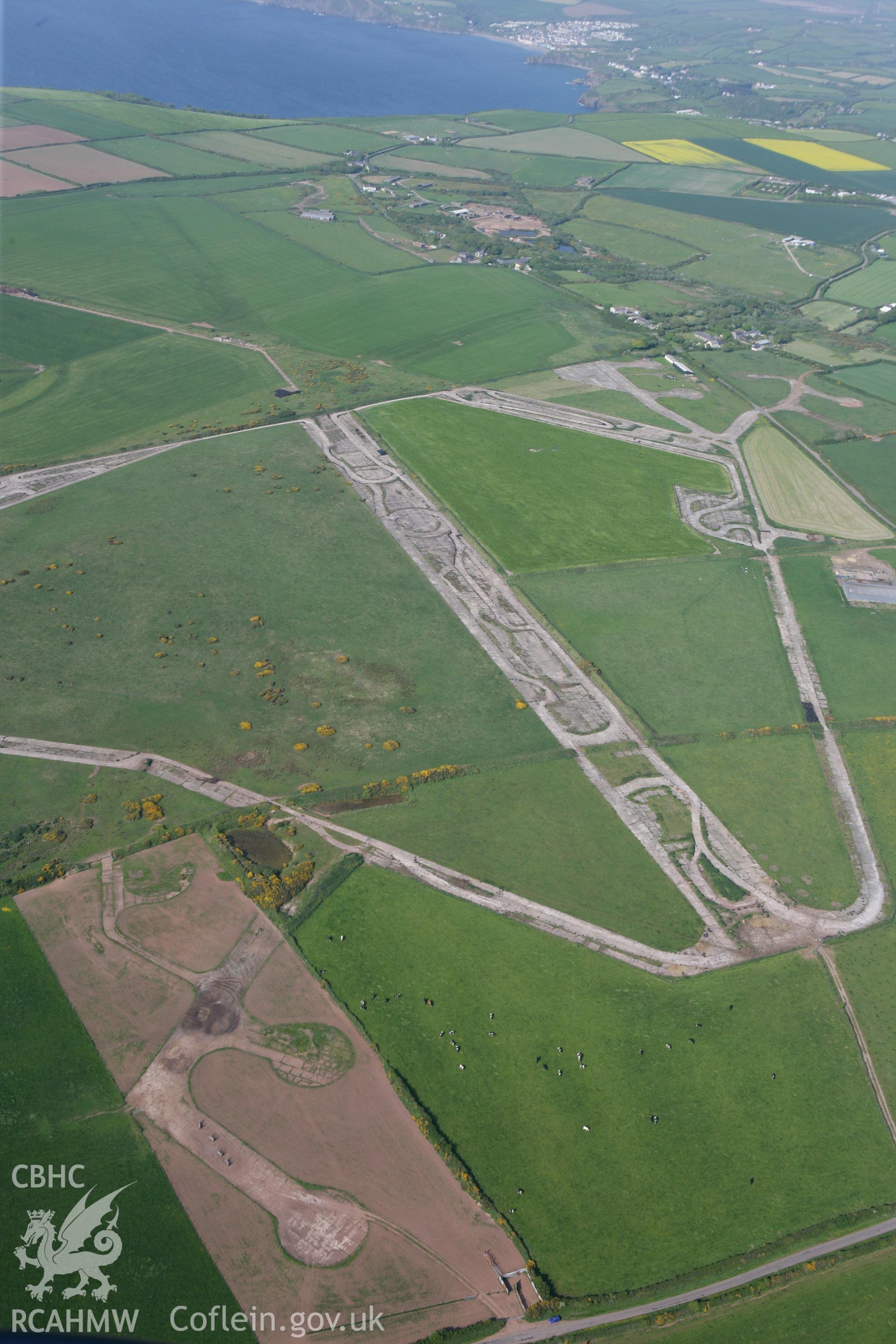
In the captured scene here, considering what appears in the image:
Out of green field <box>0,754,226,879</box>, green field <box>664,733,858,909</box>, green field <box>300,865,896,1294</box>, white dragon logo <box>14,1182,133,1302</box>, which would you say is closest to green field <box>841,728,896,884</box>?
green field <box>664,733,858,909</box>

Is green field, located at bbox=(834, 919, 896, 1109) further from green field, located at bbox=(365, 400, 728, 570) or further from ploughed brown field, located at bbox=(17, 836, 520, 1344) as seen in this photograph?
green field, located at bbox=(365, 400, 728, 570)

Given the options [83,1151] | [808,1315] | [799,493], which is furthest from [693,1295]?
[799,493]

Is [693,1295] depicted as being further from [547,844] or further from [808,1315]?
[547,844]

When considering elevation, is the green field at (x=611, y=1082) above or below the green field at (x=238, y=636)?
below

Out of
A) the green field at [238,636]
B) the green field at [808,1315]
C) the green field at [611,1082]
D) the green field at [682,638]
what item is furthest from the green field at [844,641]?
the green field at [808,1315]

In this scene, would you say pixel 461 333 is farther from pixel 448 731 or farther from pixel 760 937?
pixel 760 937

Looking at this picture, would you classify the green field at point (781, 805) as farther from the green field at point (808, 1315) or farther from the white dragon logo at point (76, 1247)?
the white dragon logo at point (76, 1247)
